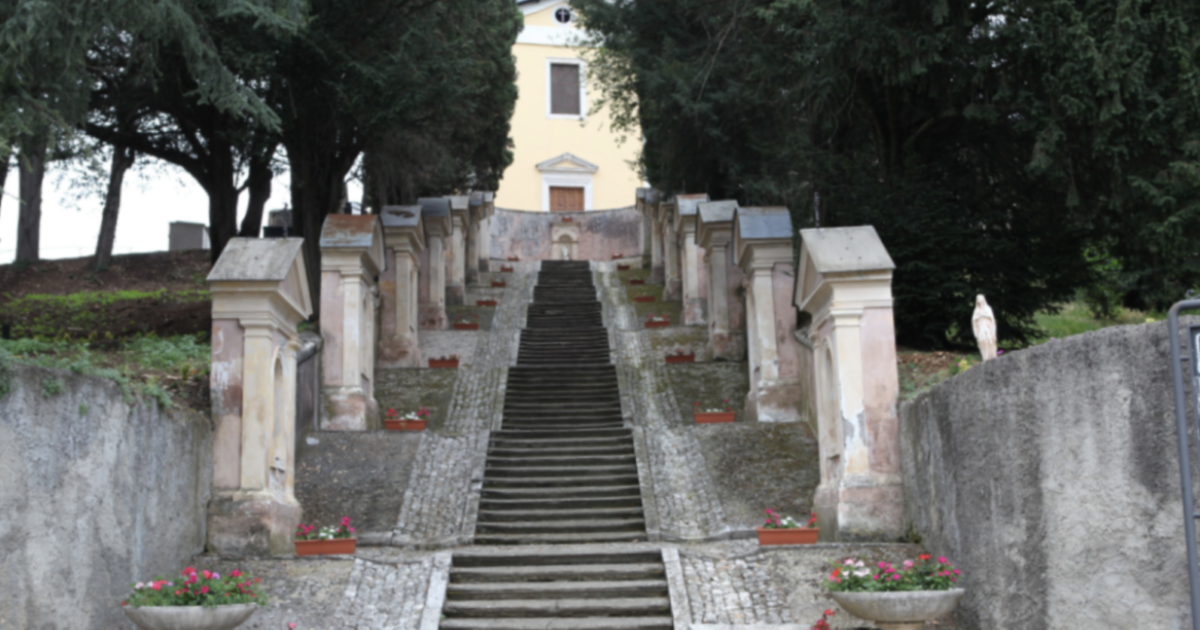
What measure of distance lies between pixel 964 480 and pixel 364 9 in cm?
1127

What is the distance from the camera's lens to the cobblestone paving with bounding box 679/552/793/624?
8.69 meters

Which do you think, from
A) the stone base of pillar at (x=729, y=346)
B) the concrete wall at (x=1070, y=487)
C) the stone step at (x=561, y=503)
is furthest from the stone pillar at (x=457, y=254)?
the concrete wall at (x=1070, y=487)

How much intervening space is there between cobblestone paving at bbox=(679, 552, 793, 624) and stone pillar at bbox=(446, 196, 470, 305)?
16.7 meters

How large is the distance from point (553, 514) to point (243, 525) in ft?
11.5

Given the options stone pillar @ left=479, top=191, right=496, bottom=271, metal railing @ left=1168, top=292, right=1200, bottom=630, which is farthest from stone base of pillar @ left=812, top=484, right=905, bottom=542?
stone pillar @ left=479, top=191, right=496, bottom=271

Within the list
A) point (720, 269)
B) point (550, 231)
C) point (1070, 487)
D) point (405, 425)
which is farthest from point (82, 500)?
point (550, 231)

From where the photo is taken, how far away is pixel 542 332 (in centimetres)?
2209

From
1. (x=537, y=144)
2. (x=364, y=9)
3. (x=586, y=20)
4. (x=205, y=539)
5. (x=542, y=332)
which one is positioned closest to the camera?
(x=205, y=539)

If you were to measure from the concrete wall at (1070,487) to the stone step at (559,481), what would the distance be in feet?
16.7

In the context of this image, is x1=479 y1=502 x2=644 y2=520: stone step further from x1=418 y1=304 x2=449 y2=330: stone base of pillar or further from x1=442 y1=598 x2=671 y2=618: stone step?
x1=418 y1=304 x2=449 y2=330: stone base of pillar

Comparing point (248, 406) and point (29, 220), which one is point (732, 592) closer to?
point (248, 406)

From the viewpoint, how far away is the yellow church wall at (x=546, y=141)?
1639 inches

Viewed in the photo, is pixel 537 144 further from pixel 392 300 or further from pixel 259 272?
pixel 259 272

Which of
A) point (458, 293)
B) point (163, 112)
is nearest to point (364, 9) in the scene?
point (163, 112)
